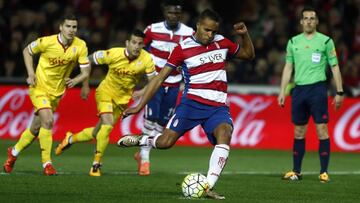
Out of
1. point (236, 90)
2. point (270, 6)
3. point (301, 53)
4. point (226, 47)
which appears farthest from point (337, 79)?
point (270, 6)

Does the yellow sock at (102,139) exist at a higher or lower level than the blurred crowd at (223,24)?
lower

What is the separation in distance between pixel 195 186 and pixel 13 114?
10456 mm

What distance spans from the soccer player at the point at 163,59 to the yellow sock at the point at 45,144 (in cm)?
192

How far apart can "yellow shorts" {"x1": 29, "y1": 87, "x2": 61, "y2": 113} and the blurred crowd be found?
8.29 meters

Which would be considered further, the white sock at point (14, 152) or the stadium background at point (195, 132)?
the white sock at point (14, 152)

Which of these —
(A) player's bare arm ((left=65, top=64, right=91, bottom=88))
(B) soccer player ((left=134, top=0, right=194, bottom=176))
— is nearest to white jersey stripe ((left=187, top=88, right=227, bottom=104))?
(A) player's bare arm ((left=65, top=64, right=91, bottom=88))

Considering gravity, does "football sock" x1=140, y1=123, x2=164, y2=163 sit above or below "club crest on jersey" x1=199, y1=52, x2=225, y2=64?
below

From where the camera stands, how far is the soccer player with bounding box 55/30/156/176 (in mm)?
14875

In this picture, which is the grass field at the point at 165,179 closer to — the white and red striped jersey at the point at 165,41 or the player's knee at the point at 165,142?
the player's knee at the point at 165,142

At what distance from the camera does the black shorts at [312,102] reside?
14.6 meters

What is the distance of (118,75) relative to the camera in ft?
49.8

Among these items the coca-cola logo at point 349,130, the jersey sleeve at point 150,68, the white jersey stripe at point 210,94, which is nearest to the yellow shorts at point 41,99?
the jersey sleeve at point 150,68

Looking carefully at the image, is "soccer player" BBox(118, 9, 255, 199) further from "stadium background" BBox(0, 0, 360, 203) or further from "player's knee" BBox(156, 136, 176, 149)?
"stadium background" BBox(0, 0, 360, 203)

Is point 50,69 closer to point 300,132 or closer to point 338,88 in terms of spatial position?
point 300,132
